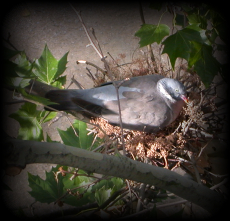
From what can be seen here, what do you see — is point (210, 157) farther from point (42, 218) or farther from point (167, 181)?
point (42, 218)

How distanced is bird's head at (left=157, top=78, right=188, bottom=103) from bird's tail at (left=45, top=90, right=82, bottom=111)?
0.25 meters

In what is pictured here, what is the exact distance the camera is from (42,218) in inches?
24.3

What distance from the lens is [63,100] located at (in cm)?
70

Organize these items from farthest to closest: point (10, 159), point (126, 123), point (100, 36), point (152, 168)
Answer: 1. point (100, 36)
2. point (126, 123)
3. point (152, 168)
4. point (10, 159)

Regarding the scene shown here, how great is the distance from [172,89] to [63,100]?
312mm

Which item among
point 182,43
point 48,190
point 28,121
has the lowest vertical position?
point 48,190

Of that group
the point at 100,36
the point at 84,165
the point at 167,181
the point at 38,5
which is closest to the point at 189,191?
the point at 167,181

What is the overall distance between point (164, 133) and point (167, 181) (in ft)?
0.94

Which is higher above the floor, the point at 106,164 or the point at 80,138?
the point at 106,164

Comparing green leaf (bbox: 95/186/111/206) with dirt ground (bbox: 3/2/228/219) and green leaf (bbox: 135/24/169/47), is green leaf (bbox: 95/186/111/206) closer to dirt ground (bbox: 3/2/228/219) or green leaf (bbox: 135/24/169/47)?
green leaf (bbox: 135/24/169/47)

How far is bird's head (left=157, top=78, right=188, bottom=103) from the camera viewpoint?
712 millimetres

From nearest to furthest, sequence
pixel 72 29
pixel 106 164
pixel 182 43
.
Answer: pixel 106 164, pixel 182 43, pixel 72 29

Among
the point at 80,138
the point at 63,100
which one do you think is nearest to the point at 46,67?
the point at 63,100

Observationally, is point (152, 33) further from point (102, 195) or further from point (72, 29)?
point (72, 29)
